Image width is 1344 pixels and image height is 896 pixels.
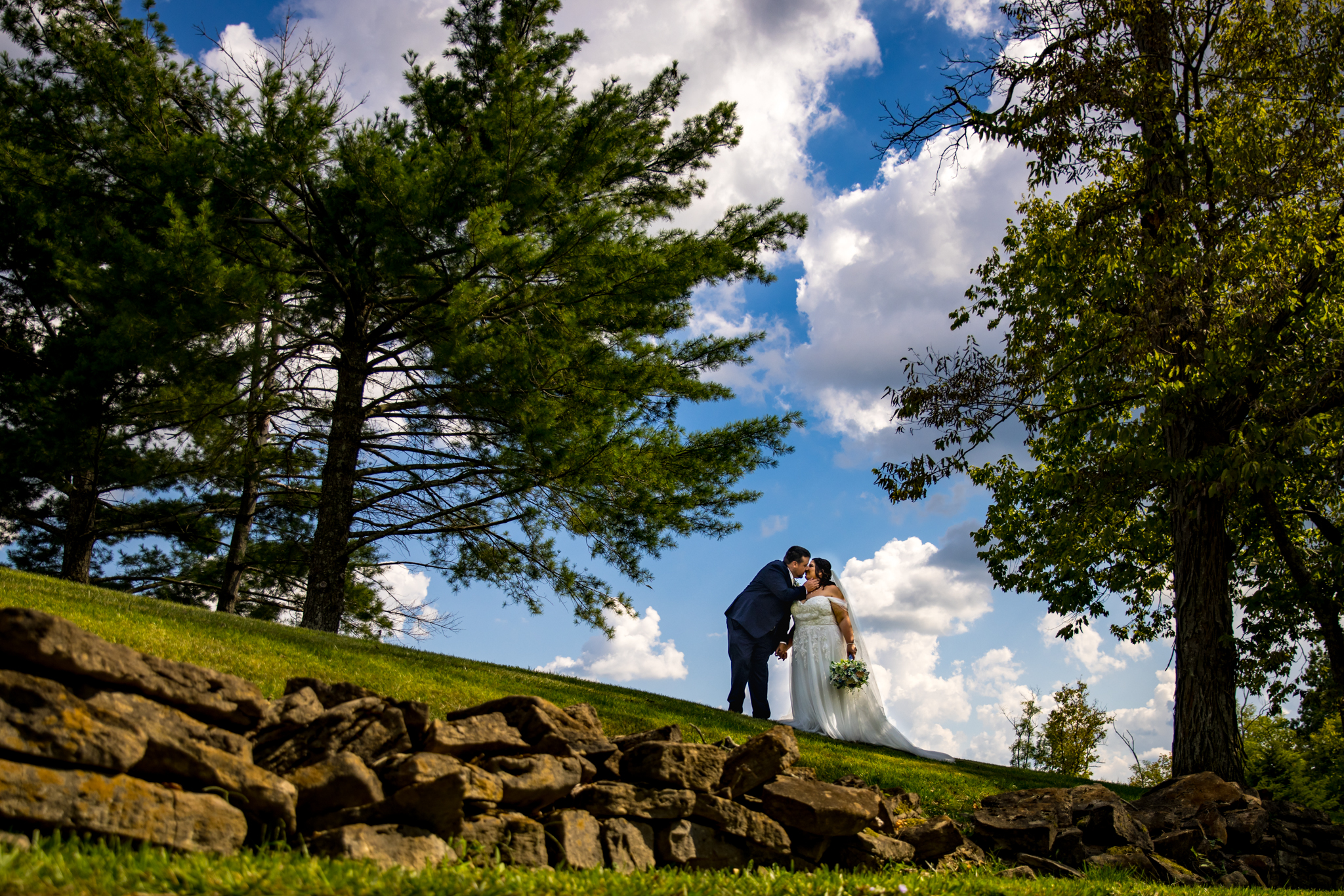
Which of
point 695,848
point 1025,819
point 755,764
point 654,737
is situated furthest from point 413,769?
point 1025,819

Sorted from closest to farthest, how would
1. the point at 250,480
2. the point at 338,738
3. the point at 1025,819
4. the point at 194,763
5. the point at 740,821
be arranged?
the point at 194,763
the point at 338,738
the point at 740,821
the point at 1025,819
the point at 250,480

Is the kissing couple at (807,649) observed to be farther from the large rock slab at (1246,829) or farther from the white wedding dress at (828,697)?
the large rock slab at (1246,829)

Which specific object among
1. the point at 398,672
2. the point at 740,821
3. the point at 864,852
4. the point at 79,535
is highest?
the point at 79,535

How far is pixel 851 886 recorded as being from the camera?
480cm

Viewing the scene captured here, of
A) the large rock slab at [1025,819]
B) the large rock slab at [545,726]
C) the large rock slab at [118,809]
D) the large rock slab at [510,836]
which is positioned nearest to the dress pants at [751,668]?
the large rock slab at [1025,819]

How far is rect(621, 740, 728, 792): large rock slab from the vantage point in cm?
556

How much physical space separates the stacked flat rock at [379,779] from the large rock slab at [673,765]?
12 mm

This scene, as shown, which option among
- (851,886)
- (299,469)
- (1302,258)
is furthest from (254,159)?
(1302,258)

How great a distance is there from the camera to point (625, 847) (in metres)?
5.05

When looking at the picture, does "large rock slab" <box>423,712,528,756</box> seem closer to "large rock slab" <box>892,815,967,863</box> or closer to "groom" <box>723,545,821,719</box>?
"large rock slab" <box>892,815,967,863</box>

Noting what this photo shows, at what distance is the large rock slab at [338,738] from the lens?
4504 mm

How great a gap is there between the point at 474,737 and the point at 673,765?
4.25 ft

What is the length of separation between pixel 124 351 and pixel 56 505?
8993 mm

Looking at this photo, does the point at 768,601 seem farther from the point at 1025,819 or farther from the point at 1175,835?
the point at 1175,835
